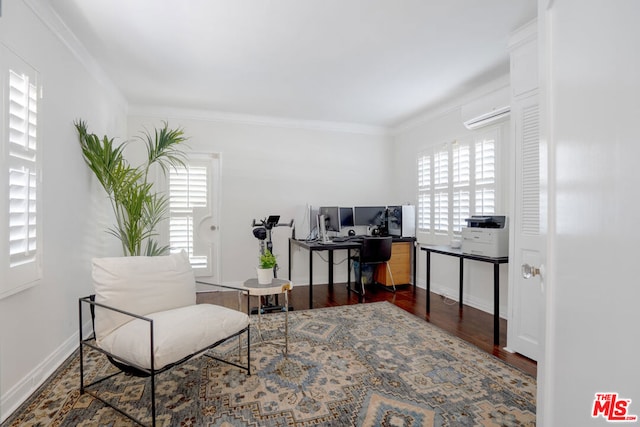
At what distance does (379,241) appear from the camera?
438 cm

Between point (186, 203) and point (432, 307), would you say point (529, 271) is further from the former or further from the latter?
point (186, 203)

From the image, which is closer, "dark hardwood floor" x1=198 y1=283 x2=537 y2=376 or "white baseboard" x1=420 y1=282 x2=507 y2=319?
"dark hardwood floor" x1=198 y1=283 x2=537 y2=376

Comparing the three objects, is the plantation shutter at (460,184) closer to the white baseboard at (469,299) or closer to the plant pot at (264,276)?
the white baseboard at (469,299)

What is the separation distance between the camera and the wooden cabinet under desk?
4.90 metres

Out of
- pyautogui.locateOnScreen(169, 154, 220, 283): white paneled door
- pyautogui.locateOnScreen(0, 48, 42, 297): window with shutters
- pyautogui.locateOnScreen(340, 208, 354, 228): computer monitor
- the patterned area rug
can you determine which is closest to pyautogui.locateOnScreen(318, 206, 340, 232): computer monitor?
pyautogui.locateOnScreen(340, 208, 354, 228): computer monitor

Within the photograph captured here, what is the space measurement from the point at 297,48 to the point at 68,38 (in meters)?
1.90

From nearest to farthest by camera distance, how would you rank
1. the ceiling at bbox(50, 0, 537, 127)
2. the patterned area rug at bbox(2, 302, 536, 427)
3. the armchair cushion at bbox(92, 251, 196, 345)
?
the patterned area rug at bbox(2, 302, 536, 427), the armchair cushion at bbox(92, 251, 196, 345), the ceiling at bbox(50, 0, 537, 127)

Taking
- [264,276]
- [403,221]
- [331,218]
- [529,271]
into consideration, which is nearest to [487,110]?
[403,221]

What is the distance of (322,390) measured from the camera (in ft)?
6.88

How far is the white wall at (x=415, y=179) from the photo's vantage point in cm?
358

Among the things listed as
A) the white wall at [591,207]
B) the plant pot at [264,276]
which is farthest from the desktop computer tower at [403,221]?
the white wall at [591,207]

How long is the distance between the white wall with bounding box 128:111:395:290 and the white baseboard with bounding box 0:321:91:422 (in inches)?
91.4

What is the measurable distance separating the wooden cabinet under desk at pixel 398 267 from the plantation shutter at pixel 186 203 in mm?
2729

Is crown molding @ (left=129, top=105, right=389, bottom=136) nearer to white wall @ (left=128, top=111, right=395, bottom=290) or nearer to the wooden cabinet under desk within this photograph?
white wall @ (left=128, top=111, right=395, bottom=290)
